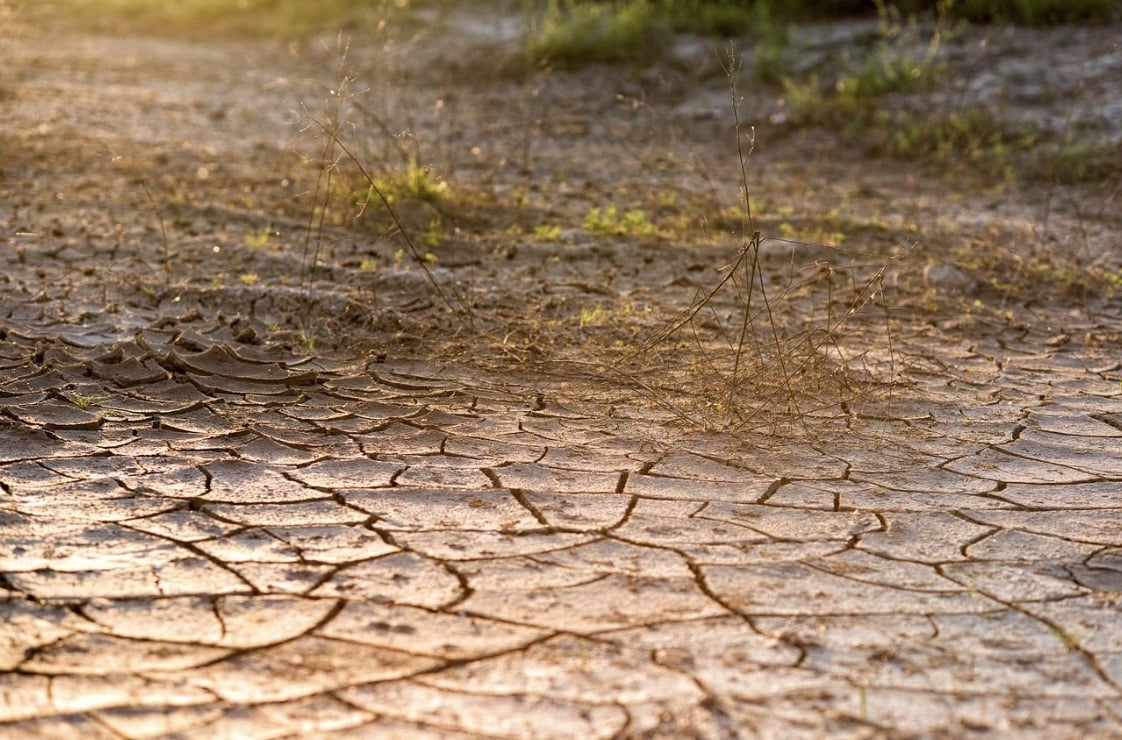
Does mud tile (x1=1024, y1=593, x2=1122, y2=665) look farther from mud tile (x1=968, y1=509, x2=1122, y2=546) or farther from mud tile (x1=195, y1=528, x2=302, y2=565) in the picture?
mud tile (x1=195, y1=528, x2=302, y2=565)

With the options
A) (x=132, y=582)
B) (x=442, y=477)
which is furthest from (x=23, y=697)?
(x=442, y=477)

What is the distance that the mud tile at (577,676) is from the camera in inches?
89.0

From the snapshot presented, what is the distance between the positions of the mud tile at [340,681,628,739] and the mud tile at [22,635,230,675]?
31cm

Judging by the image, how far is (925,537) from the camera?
9.80ft

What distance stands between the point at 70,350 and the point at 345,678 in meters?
2.17

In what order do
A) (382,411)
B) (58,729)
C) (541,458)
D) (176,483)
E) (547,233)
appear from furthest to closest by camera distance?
(547,233) < (382,411) < (541,458) < (176,483) < (58,729)

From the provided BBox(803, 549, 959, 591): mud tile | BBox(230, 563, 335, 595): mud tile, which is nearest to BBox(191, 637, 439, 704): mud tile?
BBox(230, 563, 335, 595): mud tile

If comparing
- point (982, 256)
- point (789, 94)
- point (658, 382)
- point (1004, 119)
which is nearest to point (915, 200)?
point (982, 256)

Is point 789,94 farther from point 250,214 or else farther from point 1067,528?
point 1067,528

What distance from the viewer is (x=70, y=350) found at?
4.07 metres

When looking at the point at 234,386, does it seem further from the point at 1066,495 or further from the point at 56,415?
the point at 1066,495

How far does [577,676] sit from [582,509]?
794mm

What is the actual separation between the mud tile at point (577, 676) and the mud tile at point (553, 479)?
81cm

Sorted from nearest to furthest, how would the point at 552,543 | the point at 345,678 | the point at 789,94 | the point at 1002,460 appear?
1. the point at 345,678
2. the point at 552,543
3. the point at 1002,460
4. the point at 789,94
